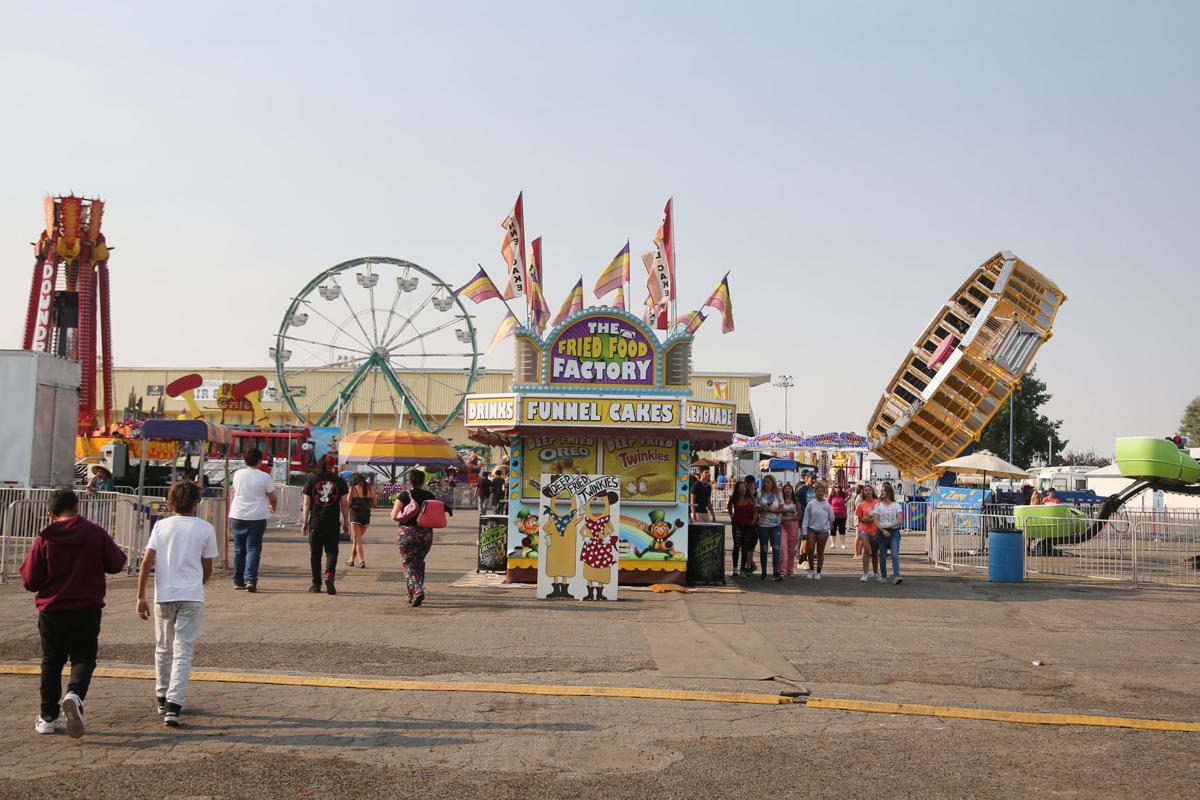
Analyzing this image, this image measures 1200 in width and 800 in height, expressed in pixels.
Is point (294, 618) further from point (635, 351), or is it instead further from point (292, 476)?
point (292, 476)

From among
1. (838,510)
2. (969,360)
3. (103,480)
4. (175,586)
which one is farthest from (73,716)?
(969,360)

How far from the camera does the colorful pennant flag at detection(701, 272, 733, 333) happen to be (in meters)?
18.9

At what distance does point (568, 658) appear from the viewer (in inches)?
382

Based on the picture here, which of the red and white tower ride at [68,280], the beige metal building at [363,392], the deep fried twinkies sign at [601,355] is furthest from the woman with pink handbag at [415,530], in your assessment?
the beige metal building at [363,392]

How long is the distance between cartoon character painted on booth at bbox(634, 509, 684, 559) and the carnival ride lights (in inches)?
599

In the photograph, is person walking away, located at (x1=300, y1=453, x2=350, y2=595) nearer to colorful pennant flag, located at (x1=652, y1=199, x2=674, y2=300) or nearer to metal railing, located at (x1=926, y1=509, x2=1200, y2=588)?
colorful pennant flag, located at (x1=652, y1=199, x2=674, y2=300)

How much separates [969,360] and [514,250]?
1451 cm

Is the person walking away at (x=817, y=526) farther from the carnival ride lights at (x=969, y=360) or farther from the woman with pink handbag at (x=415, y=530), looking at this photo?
the carnival ride lights at (x=969, y=360)

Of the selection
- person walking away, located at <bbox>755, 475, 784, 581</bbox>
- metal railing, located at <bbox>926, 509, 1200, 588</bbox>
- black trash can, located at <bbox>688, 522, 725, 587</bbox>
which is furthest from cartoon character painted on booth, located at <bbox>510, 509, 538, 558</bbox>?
metal railing, located at <bbox>926, 509, 1200, 588</bbox>

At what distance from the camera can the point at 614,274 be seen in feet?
60.1

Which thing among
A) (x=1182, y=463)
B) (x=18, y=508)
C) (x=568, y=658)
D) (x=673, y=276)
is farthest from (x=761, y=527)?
(x=18, y=508)

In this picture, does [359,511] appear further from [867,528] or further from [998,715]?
[998,715]

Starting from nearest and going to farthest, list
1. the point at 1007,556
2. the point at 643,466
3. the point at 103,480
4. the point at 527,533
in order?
the point at 527,533, the point at 643,466, the point at 1007,556, the point at 103,480

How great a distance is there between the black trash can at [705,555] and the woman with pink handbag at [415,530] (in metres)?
4.30
